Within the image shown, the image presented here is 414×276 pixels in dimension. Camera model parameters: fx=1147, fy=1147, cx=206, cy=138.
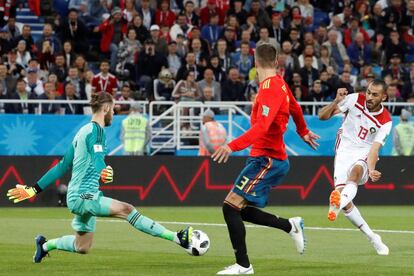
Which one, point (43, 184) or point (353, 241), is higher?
point (43, 184)

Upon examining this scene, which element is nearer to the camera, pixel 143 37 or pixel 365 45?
pixel 143 37

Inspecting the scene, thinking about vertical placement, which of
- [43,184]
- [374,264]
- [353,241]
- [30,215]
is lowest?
[30,215]

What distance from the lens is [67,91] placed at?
26.5 metres

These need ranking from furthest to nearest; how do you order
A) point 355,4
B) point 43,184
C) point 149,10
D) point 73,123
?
1. point 355,4
2. point 149,10
3. point 73,123
4. point 43,184

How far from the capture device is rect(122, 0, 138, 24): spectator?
3014 centimetres

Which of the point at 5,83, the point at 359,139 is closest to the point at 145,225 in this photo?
the point at 359,139

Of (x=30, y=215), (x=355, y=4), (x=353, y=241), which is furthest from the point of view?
(x=355, y=4)

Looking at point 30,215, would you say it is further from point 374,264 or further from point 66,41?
point 374,264

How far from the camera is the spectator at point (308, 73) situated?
2912cm

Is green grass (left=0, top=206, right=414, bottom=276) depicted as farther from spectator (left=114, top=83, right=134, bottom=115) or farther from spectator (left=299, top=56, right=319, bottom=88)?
spectator (left=299, top=56, right=319, bottom=88)

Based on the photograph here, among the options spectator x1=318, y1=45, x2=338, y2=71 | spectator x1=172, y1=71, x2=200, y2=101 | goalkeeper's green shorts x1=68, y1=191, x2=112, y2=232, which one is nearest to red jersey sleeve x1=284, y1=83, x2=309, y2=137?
goalkeeper's green shorts x1=68, y1=191, x2=112, y2=232

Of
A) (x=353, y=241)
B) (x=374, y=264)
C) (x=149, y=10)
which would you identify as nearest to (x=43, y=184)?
(x=374, y=264)

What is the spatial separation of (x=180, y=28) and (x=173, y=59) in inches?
70.7

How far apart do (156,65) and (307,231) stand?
11.4 meters
